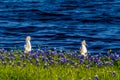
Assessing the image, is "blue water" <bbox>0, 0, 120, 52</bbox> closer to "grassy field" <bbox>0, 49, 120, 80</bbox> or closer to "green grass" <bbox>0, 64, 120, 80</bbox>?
"grassy field" <bbox>0, 49, 120, 80</bbox>

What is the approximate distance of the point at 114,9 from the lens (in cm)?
4300

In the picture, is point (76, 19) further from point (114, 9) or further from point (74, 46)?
point (74, 46)

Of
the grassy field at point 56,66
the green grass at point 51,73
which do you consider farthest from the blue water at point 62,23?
the green grass at point 51,73

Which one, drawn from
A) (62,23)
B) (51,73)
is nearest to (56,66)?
(51,73)

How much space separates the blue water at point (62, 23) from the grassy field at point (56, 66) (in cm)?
1313

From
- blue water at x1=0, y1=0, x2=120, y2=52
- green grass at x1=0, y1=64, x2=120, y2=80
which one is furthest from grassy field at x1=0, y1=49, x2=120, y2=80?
blue water at x1=0, y1=0, x2=120, y2=52

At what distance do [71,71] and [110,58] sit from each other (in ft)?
9.00

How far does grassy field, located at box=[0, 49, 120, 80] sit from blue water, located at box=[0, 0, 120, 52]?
517 inches

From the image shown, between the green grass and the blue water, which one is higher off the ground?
the blue water

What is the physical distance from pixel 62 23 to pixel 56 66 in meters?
23.8

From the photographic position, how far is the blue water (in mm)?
31880

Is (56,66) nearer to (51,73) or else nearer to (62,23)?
(51,73)

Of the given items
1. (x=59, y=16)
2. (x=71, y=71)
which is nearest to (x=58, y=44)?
(x=59, y=16)

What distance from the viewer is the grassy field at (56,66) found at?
13305 millimetres
